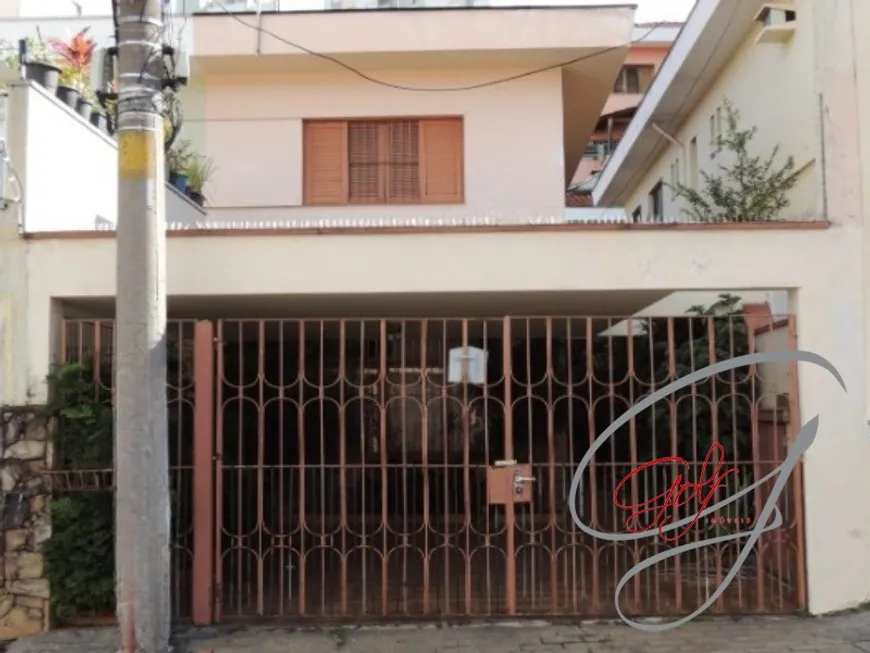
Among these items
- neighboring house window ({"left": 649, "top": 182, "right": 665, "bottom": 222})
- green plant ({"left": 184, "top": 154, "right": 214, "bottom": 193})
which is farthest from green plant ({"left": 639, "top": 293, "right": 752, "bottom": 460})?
neighboring house window ({"left": 649, "top": 182, "right": 665, "bottom": 222})

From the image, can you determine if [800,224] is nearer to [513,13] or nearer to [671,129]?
[513,13]

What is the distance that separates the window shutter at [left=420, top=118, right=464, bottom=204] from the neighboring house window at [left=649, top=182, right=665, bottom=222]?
4.87 meters

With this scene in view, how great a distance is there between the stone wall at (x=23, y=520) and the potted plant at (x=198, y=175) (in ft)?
14.4

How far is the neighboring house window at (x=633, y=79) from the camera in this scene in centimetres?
3247

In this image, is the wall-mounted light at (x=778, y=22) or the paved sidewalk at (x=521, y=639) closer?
the paved sidewalk at (x=521, y=639)

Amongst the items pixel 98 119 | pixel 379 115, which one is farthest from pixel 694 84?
pixel 98 119

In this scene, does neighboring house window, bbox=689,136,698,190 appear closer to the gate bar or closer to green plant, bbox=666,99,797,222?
green plant, bbox=666,99,797,222

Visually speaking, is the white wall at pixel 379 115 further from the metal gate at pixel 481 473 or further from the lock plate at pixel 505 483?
the lock plate at pixel 505 483

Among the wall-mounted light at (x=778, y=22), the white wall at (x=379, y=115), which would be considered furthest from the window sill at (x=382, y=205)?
the wall-mounted light at (x=778, y=22)

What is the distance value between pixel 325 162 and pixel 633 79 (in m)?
25.0

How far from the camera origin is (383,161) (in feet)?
36.1

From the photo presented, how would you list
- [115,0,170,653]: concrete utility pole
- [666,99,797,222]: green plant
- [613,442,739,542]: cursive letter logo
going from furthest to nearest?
1. [666,99,797,222]: green plant
2. [613,442,739,542]: cursive letter logo
3. [115,0,170,653]: concrete utility pole

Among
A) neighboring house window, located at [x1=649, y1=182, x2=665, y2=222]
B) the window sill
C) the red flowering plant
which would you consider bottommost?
the window sill

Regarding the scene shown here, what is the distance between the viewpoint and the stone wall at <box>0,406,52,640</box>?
621 cm
